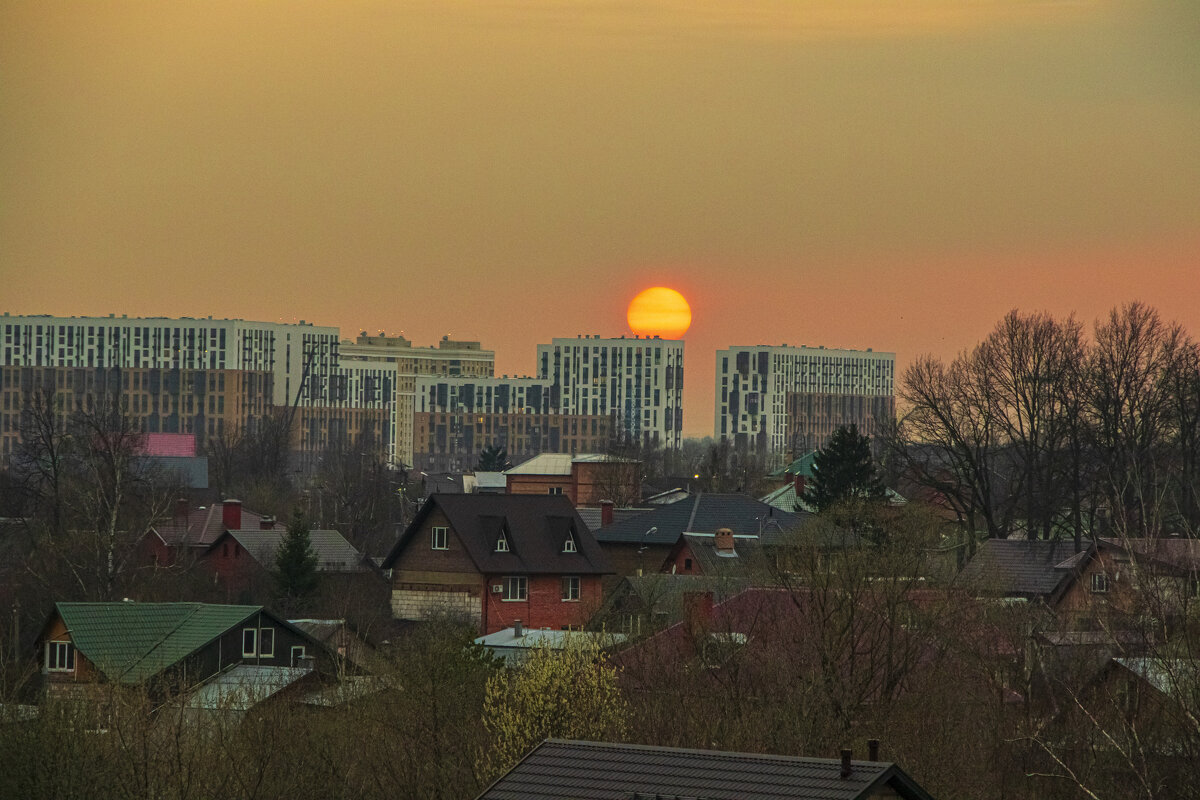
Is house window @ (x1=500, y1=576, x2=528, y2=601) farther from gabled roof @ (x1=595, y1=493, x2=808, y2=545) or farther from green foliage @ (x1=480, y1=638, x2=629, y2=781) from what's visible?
green foliage @ (x1=480, y1=638, x2=629, y2=781)

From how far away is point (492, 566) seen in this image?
49.6 meters

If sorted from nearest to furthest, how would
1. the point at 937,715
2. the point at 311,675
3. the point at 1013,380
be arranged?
1. the point at 937,715
2. the point at 311,675
3. the point at 1013,380

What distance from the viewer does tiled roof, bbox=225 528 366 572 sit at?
54.2m

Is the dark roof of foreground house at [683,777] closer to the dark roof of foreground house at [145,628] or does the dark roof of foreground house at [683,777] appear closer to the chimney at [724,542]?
the dark roof of foreground house at [145,628]

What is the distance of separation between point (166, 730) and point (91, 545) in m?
21.2

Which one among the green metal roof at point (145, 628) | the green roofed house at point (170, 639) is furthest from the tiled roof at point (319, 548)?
the green roofed house at point (170, 639)

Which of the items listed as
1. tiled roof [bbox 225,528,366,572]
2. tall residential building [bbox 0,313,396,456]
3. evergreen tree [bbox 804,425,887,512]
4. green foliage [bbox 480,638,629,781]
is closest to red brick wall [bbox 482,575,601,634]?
tiled roof [bbox 225,528,366,572]

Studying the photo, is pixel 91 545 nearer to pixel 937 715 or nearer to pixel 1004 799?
pixel 937 715

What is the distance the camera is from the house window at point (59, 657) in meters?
35.9

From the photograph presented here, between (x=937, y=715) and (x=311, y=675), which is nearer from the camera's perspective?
(x=937, y=715)

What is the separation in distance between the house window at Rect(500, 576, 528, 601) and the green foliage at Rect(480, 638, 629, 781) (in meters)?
23.3

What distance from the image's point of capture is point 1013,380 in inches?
2170

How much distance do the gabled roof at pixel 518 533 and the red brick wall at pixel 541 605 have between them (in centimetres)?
37

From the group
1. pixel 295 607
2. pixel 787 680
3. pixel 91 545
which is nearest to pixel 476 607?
pixel 295 607
